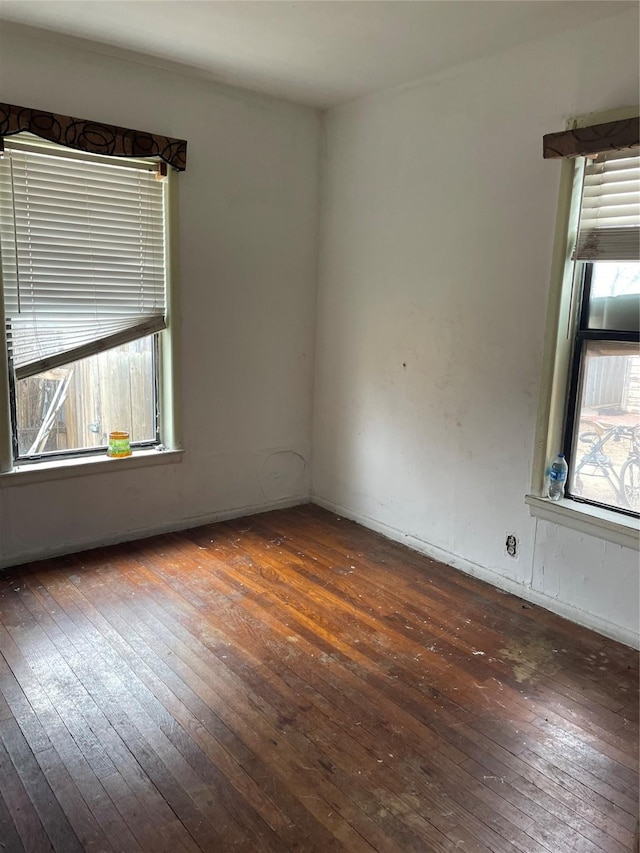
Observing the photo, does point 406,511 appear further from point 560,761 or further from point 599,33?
point 599,33

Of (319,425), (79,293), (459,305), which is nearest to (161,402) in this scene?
(79,293)

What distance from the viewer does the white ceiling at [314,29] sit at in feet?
8.54

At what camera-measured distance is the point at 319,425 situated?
4438 millimetres

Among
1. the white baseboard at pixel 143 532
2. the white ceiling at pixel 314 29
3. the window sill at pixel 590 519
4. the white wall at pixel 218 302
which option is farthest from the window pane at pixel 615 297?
the white baseboard at pixel 143 532

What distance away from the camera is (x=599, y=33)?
2652mm

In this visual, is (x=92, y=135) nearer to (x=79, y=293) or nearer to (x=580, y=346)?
(x=79, y=293)

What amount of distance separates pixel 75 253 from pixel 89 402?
81 centimetres

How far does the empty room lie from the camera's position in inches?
79.1

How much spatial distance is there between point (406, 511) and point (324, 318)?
1.41 m

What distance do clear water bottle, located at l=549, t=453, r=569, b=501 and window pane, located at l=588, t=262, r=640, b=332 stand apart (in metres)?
0.64

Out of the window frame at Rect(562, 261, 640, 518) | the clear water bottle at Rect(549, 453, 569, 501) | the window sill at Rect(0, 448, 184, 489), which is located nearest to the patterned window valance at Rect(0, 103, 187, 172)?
the window sill at Rect(0, 448, 184, 489)

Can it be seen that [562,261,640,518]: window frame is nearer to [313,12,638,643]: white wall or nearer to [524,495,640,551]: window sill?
[524,495,640,551]: window sill

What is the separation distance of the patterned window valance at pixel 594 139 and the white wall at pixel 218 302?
177 centimetres

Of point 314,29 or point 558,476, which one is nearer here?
point 314,29
